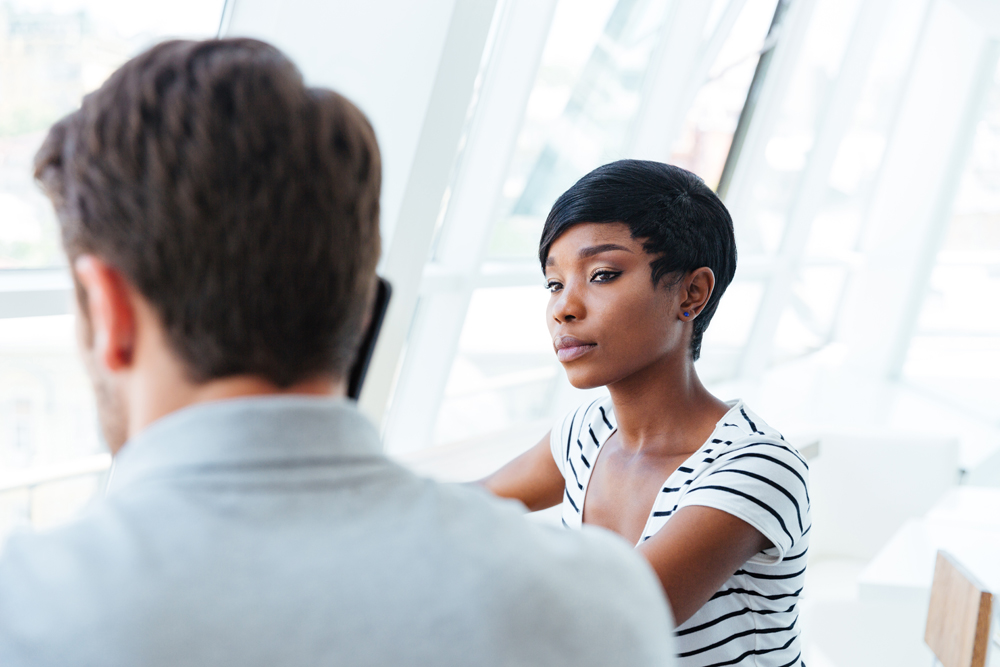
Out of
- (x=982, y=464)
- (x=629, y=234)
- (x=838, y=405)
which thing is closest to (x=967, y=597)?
(x=629, y=234)

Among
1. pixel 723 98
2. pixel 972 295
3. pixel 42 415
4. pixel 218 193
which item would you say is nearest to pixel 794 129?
pixel 723 98

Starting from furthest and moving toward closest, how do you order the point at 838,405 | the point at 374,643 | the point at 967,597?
the point at 838,405, the point at 967,597, the point at 374,643

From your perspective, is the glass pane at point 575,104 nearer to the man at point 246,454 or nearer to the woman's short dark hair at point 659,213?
the woman's short dark hair at point 659,213

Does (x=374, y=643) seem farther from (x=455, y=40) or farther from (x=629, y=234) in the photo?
(x=455, y=40)

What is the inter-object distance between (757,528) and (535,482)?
54 centimetres

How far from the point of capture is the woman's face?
125 centimetres

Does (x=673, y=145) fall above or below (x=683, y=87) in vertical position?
below

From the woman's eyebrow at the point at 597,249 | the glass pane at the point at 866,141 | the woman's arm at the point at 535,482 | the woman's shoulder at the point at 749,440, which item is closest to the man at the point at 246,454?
the woman's shoulder at the point at 749,440

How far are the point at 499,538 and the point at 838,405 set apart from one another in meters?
4.82

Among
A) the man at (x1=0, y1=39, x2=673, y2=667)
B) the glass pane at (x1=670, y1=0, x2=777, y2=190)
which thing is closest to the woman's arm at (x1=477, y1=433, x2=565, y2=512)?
the man at (x1=0, y1=39, x2=673, y2=667)

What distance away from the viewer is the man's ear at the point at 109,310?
514mm

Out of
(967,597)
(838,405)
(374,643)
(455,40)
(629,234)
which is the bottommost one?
(838,405)

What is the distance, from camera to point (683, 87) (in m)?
3.64

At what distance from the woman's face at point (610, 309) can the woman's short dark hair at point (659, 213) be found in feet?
0.06
